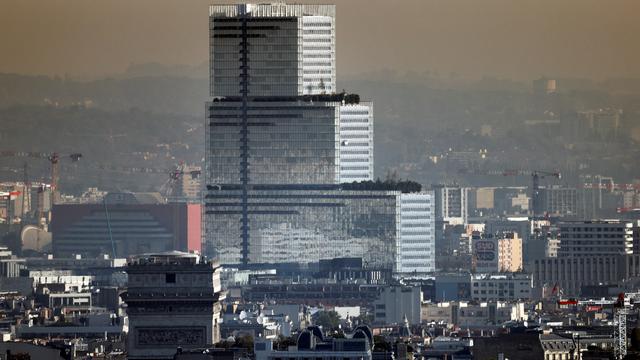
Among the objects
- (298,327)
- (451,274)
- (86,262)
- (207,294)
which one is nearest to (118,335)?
(298,327)

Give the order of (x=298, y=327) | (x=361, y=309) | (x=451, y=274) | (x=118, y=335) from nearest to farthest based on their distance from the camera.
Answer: (x=118, y=335)
(x=298, y=327)
(x=361, y=309)
(x=451, y=274)

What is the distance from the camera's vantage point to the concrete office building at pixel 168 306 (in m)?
103

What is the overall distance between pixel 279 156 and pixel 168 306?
92.5 m

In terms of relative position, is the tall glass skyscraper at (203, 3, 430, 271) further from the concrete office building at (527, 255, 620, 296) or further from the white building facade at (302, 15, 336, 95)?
the concrete office building at (527, 255, 620, 296)

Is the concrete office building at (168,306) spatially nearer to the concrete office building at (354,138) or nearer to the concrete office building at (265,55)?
the concrete office building at (265,55)

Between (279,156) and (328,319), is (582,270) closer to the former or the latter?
(279,156)

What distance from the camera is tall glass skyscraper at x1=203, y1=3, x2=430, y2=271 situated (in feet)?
640

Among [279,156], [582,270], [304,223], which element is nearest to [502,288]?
[582,270]

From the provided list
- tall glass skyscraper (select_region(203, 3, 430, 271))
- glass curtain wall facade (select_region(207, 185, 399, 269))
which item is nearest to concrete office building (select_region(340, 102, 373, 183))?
tall glass skyscraper (select_region(203, 3, 430, 271))

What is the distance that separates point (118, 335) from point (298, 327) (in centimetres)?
1234

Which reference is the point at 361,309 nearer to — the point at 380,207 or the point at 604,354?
the point at 380,207

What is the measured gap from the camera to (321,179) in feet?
648

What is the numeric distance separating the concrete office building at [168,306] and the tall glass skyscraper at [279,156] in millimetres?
89204

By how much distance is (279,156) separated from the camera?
196 m
